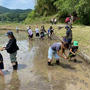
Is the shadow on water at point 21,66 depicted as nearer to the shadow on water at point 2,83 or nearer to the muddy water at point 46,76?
the muddy water at point 46,76

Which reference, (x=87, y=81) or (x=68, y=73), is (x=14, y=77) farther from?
(x=87, y=81)

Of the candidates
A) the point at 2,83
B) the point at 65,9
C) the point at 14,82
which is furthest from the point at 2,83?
the point at 65,9

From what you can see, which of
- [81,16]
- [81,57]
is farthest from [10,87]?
[81,16]

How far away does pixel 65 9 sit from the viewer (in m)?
29.7

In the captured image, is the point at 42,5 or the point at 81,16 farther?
the point at 42,5

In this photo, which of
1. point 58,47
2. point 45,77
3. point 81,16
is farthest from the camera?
point 81,16

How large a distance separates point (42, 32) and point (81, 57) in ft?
31.2

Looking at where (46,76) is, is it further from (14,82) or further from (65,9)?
(65,9)

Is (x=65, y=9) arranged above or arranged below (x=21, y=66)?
above

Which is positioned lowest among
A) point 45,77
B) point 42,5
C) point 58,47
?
point 45,77

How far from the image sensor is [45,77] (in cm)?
748

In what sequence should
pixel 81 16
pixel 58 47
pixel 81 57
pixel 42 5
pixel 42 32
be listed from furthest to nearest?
pixel 42 5 < pixel 81 16 < pixel 42 32 < pixel 81 57 < pixel 58 47

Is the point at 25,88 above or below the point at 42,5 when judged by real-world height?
below

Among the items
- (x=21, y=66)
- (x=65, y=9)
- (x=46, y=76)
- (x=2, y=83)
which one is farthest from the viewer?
(x=65, y=9)
